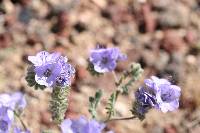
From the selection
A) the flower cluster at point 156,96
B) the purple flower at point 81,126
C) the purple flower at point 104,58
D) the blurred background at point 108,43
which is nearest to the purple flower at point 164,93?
the flower cluster at point 156,96

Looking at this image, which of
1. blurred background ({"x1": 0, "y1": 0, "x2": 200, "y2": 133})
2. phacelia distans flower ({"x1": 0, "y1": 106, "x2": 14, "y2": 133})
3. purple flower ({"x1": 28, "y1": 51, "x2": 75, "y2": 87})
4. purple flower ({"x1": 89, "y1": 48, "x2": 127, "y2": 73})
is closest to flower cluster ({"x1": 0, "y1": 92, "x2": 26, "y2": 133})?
phacelia distans flower ({"x1": 0, "y1": 106, "x2": 14, "y2": 133})

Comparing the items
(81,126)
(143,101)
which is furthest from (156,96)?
(81,126)

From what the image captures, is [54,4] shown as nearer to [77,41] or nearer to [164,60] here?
[77,41]

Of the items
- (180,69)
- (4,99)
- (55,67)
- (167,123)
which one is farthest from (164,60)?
(55,67)

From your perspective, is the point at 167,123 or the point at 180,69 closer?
the point at 167,123

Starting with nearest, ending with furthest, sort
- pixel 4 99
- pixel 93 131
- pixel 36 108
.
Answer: pixel 93 131 < pixel 4 99 < pixel 36 108

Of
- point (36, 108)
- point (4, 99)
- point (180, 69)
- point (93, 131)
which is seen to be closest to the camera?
→ point (93, 131)
